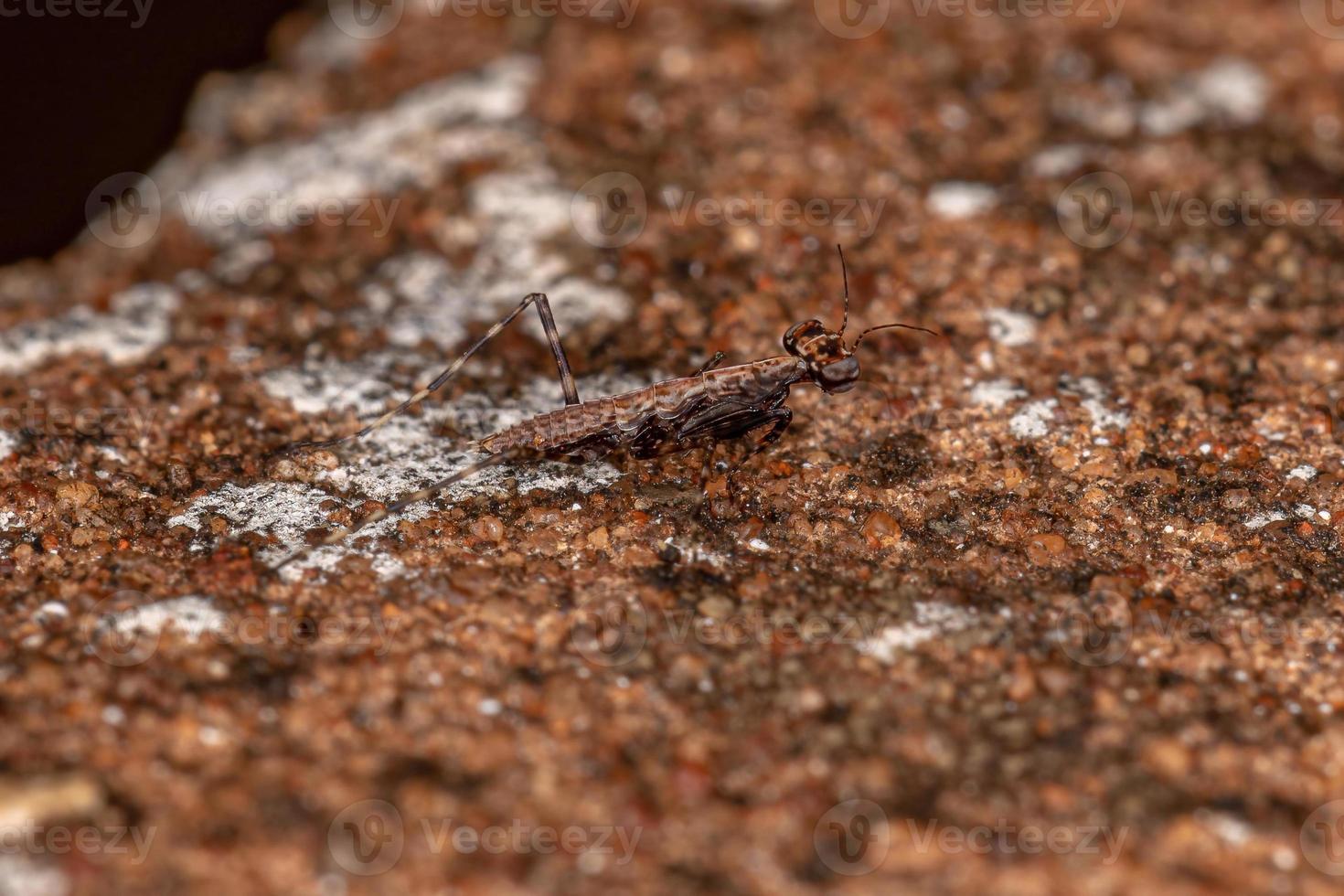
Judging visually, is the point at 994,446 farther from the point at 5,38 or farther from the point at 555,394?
the point at 5,38

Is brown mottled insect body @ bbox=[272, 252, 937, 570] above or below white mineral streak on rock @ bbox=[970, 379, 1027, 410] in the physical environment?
above

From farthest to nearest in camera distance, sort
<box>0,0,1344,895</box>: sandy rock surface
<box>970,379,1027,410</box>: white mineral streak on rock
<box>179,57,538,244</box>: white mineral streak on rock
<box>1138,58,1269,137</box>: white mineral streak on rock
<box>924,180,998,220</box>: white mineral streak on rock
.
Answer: <box>1138,58,1269,137</box>: white mineral streak on rock, <box>179,57,538,244</box>: white mineral streak on rock, <box>924,180,998,220</box>: white mineral streak on rock, <box>970,379,1027,410</box>: white mineral streak on rock, <box>0,0,1344,895</box>: sandy rock surface

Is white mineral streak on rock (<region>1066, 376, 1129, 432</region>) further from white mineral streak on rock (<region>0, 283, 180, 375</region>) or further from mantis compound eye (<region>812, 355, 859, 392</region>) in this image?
white mineral streak on rock (<region>0, 283, 180, 375</region>)

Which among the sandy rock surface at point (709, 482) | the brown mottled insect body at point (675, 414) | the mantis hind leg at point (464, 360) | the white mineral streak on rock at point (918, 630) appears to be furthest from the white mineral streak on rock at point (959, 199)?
the white mineral streak on rock at point (918, 630)

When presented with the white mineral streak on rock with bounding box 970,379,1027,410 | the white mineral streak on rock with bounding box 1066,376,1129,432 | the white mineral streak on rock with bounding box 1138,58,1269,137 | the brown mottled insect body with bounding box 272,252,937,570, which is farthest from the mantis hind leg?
the white mineral streak on rock with bounding box 1138,58,1269,137

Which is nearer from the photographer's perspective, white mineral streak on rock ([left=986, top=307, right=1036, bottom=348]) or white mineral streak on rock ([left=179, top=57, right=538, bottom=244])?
white mineral streak on rock ([left=986, top=307, right=1036, bottom=348])

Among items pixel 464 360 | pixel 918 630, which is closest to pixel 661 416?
pixel 464 360
